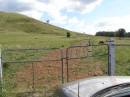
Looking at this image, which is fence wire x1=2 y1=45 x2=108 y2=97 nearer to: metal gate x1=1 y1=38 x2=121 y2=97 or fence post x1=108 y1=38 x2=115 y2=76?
metal gate x1=1 y1=38 x2=121 y2=97

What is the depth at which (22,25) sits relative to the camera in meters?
166

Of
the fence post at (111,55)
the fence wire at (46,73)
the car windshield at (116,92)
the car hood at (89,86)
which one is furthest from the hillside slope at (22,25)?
the car windshield at (116,92)

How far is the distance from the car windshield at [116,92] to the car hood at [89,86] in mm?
122

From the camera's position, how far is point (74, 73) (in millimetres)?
16422

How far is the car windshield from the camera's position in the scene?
4816 millimetres

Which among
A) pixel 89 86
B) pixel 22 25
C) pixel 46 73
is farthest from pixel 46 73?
pixel 22 25

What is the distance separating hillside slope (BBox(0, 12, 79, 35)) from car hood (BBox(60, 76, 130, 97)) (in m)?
147

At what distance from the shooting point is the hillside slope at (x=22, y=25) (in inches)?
6245

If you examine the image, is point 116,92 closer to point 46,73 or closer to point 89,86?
point 89,86

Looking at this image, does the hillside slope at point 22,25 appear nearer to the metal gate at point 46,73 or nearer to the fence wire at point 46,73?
the fence wire at point 46,73

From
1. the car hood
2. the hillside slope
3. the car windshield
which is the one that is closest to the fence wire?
the car hood

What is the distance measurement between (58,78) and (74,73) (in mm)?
690

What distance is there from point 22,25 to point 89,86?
16194 centimetres

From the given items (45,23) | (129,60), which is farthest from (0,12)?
(129,60)
